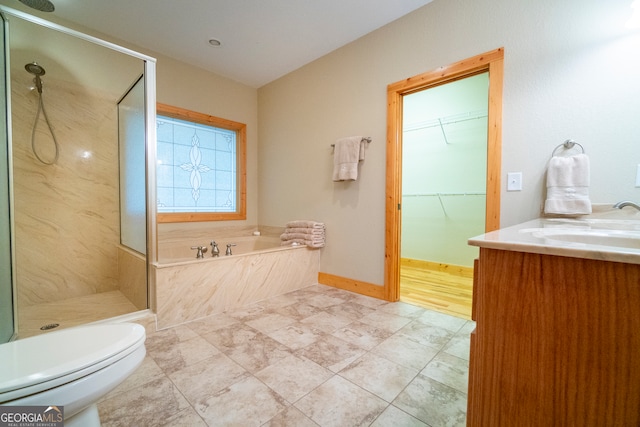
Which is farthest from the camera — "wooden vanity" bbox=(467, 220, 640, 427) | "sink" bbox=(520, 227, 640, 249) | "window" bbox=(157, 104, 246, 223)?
"window" bbox=(157, 104, 246, 223)

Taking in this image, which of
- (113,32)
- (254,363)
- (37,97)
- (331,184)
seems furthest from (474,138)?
(37,97)

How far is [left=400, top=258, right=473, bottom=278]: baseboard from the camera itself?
129 inches

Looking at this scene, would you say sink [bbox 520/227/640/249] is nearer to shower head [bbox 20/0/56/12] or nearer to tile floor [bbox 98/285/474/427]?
tile floor [bbox 98/285/474/427]

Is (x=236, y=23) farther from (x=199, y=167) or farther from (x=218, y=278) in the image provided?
(x=218, y=278)

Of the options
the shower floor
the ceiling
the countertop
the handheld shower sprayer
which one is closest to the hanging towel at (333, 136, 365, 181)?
the ceiling

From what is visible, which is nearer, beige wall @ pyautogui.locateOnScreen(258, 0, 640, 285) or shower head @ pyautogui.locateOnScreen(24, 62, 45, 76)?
beige wall @ pyautogui.locateOnScreen(258, 0, 640, 285)

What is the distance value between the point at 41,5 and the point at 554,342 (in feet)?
11.9

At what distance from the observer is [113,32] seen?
245 centimetres

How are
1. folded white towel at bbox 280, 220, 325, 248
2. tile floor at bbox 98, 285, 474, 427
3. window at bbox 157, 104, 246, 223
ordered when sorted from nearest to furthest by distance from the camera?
tile floor at bbox 98, 285, 474, 427 → folded white towel at bbox 280, 220, 325, 248 → window at bbox 157, 104, 246, 223

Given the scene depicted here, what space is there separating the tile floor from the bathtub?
0.13m

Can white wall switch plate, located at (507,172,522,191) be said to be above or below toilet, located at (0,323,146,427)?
above

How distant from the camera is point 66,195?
2.29 metres

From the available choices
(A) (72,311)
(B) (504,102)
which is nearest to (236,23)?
(B) (504,102)

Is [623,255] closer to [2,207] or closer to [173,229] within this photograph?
[2,207]
